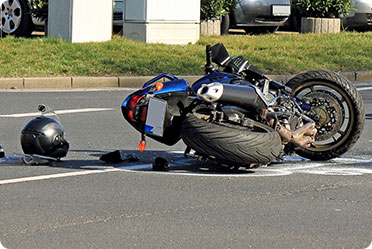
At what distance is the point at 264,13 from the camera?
66.1 feet

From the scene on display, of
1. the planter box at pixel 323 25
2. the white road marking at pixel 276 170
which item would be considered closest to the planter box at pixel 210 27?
the planter box at pixel 323 25

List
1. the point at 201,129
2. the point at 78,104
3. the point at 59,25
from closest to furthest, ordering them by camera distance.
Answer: the point at 201,129 < the point at 78,104 < the point at 59,25

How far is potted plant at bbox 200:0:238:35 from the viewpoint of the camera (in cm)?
1914

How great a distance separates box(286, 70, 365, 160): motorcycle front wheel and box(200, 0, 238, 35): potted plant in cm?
1166

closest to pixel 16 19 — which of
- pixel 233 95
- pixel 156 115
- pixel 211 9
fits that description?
pixel 211 9

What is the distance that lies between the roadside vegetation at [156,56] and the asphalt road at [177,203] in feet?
18.3

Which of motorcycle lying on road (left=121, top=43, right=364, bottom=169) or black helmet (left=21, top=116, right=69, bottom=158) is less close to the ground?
motorcycle lying on road (left=121, top=43, right=364, bottom=169)

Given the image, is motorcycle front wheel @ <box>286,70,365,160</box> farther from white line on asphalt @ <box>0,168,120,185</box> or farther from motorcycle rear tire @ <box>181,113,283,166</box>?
white line on asphalt @ <box>0,168,120,185</box>

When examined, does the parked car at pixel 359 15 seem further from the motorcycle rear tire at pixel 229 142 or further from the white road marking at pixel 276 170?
the motorcycle rear tire at pixel 229 142

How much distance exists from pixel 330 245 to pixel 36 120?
3200mm

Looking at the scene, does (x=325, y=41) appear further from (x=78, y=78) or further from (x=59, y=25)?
(x=78, y=78)

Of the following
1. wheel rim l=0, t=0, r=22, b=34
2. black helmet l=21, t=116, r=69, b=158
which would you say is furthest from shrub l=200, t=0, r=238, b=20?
black helmet l=21, t=116, r=69, b=158

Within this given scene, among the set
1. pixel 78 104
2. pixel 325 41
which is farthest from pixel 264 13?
pixel 78 104

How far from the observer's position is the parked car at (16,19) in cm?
1748
